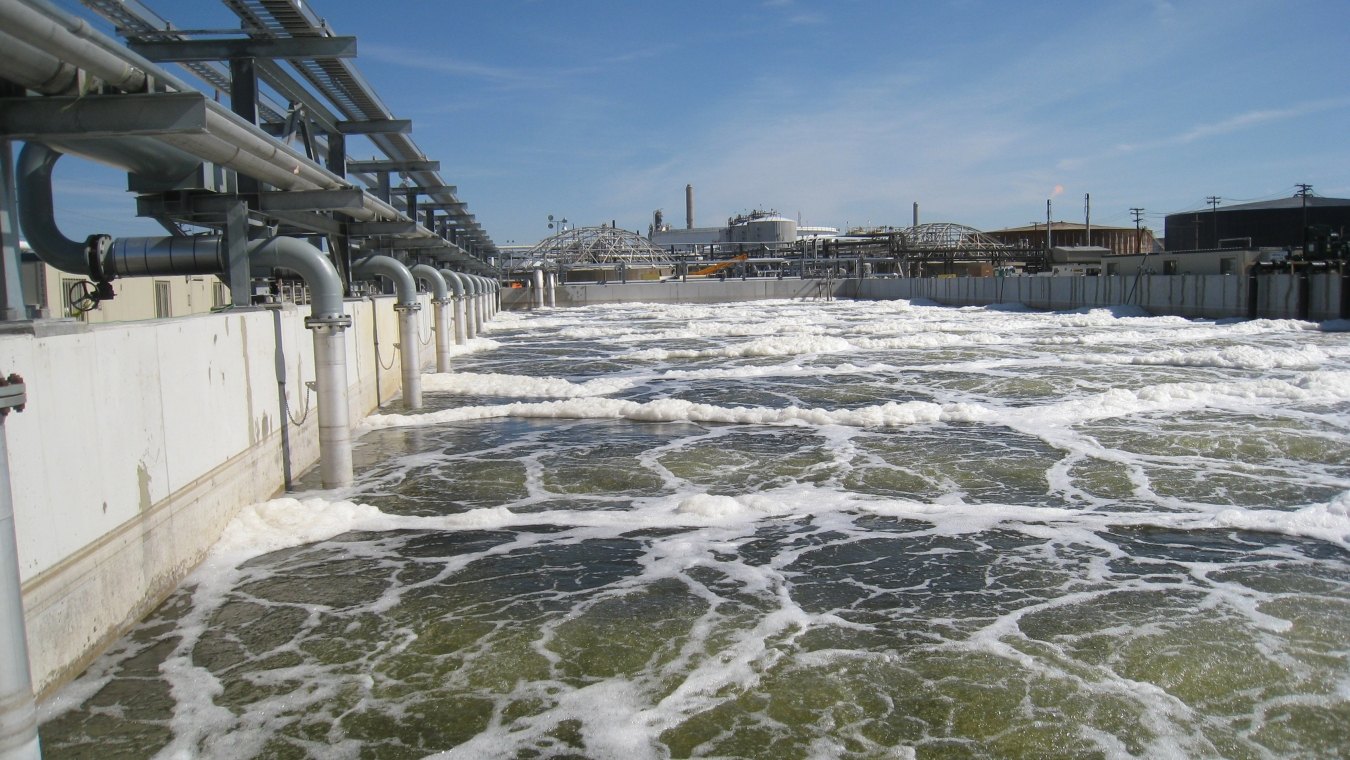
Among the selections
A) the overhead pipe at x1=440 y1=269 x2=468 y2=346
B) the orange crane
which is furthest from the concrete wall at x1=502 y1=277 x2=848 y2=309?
the overhead pipe at x1=440 y1=269 x2=468 y2=346

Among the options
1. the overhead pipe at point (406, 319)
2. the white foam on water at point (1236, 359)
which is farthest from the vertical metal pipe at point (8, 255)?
the white foam on water at point (1236, 359)

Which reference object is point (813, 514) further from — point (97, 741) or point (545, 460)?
point (97, 741)

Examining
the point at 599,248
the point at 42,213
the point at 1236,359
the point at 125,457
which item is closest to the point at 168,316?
the point at 42,213

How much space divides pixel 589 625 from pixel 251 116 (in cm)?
964

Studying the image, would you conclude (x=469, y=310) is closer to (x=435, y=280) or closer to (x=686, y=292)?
(x=435, y=280)

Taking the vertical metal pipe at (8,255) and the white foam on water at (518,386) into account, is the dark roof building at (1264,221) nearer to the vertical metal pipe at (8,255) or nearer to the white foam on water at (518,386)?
the white foam on water at (518,386)

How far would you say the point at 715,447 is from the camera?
15.3m

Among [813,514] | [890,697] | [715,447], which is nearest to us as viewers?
[890,697]

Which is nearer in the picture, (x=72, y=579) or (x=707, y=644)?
(x=72, y=579)

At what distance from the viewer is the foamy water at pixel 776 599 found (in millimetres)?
6066

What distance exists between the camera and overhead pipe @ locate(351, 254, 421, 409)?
736 inches

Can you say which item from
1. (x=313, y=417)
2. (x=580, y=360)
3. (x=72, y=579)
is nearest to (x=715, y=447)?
(x=313, y=417)

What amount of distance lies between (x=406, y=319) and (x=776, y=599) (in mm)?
12286

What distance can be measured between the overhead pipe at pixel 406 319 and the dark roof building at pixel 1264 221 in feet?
252
